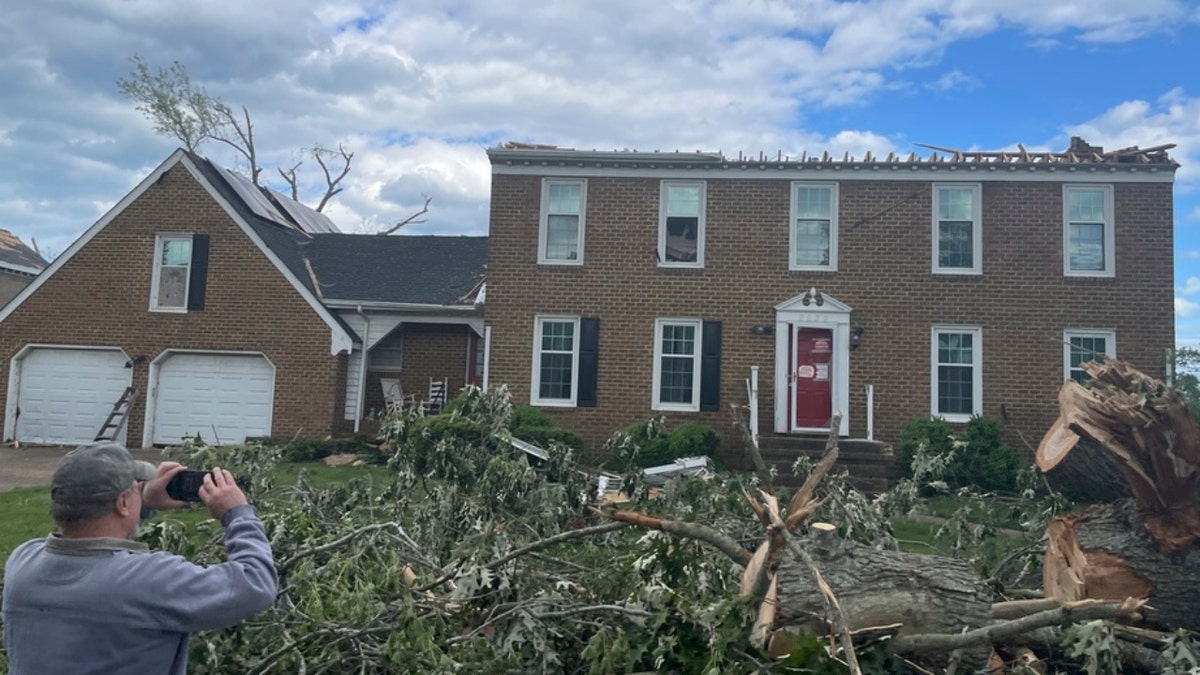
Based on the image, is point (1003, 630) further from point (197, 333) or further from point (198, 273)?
point (198, 273)

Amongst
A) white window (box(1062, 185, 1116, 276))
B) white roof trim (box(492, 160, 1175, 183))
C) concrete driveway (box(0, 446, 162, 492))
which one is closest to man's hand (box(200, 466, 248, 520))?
concrete driveway (box(0, 446, 162, 492))

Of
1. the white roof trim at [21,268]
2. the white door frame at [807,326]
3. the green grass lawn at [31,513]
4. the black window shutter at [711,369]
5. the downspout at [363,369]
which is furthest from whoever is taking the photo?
the white roof trim at [21,268]

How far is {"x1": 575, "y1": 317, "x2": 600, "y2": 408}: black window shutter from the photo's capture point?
14141mm

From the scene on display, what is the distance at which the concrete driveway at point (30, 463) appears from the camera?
37.3ft

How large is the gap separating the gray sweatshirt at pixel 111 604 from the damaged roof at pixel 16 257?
23.6m

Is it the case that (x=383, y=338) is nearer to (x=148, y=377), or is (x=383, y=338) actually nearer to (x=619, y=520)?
(x=148, y=377)

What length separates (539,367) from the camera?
14320 millimetres

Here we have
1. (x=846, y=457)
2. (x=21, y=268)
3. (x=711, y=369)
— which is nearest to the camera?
(x=846, y=457)

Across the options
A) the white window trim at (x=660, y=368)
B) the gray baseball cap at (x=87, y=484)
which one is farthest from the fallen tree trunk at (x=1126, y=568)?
the white window trim at (x=660, y=368)

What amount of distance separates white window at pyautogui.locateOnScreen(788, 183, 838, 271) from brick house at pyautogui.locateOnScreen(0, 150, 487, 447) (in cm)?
620

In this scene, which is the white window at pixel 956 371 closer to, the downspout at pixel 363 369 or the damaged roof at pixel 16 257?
the downspout at pixel 363 369

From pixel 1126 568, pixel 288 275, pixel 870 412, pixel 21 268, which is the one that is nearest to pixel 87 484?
pixel 1126 568

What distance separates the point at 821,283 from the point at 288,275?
9.75 metres

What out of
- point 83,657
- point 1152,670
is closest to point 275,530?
point 83,657
